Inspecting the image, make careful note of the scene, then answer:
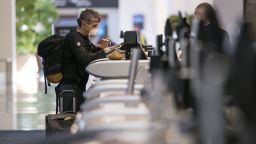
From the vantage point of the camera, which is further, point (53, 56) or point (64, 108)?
point (53, 56)

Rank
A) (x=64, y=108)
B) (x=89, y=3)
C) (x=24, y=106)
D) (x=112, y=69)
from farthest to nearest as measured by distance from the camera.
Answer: (x=89, y=3) → (x=24, y=106) → (x=64, y=108) → (x=112, y=69)

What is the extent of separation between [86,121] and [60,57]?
11.3 feet

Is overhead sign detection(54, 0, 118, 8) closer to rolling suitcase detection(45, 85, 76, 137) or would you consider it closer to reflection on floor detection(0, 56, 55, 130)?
reflection on floor detection(0, 56, 55, 130)

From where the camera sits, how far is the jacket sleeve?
196 inches

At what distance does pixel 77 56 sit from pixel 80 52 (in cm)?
5

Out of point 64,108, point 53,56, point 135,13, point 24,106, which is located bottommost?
point 24,106

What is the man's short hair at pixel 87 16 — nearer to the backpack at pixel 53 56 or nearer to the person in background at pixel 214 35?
the backpack at pixel 53 56

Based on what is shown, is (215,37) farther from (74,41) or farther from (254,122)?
(74,41)

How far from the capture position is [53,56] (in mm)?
5180

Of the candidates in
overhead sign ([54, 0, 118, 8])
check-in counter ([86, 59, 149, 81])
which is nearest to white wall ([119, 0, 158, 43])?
overhead sign ([54, 0, 118, 8])

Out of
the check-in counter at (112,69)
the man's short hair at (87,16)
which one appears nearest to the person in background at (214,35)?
the check-in counter at (112,69)

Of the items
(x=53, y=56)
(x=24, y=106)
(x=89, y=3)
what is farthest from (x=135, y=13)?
(x=53, y=56)

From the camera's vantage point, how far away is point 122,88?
2283mm

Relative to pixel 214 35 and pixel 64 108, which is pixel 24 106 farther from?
pixel 214 35
